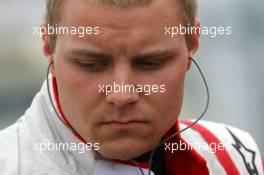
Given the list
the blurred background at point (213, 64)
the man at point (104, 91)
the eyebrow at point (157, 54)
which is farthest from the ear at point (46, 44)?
the blurred background at point (213, 64)

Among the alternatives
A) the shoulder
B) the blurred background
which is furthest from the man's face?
the blurred background

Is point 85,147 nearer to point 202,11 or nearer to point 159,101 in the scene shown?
point 159,101

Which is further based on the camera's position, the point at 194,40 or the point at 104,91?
the point at 194,40

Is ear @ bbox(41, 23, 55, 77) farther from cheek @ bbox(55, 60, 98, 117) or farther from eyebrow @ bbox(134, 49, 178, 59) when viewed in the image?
eyebrow @ bbox(134, 49, 178, 59)

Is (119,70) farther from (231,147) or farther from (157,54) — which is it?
(231,147)

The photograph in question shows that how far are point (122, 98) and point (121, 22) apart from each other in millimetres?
155

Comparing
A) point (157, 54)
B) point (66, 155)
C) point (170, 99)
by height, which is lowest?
point (66, 155)

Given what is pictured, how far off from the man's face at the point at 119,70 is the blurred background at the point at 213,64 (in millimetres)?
2127

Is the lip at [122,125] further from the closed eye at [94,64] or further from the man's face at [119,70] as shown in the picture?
the closed eye at [94,64]

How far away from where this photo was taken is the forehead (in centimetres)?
130

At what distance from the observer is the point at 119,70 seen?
1.33 metres

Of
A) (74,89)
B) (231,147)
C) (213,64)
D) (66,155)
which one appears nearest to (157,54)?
(74,89)

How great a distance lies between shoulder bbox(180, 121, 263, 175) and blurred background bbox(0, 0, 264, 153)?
1735mm

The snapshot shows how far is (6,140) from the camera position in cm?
143
